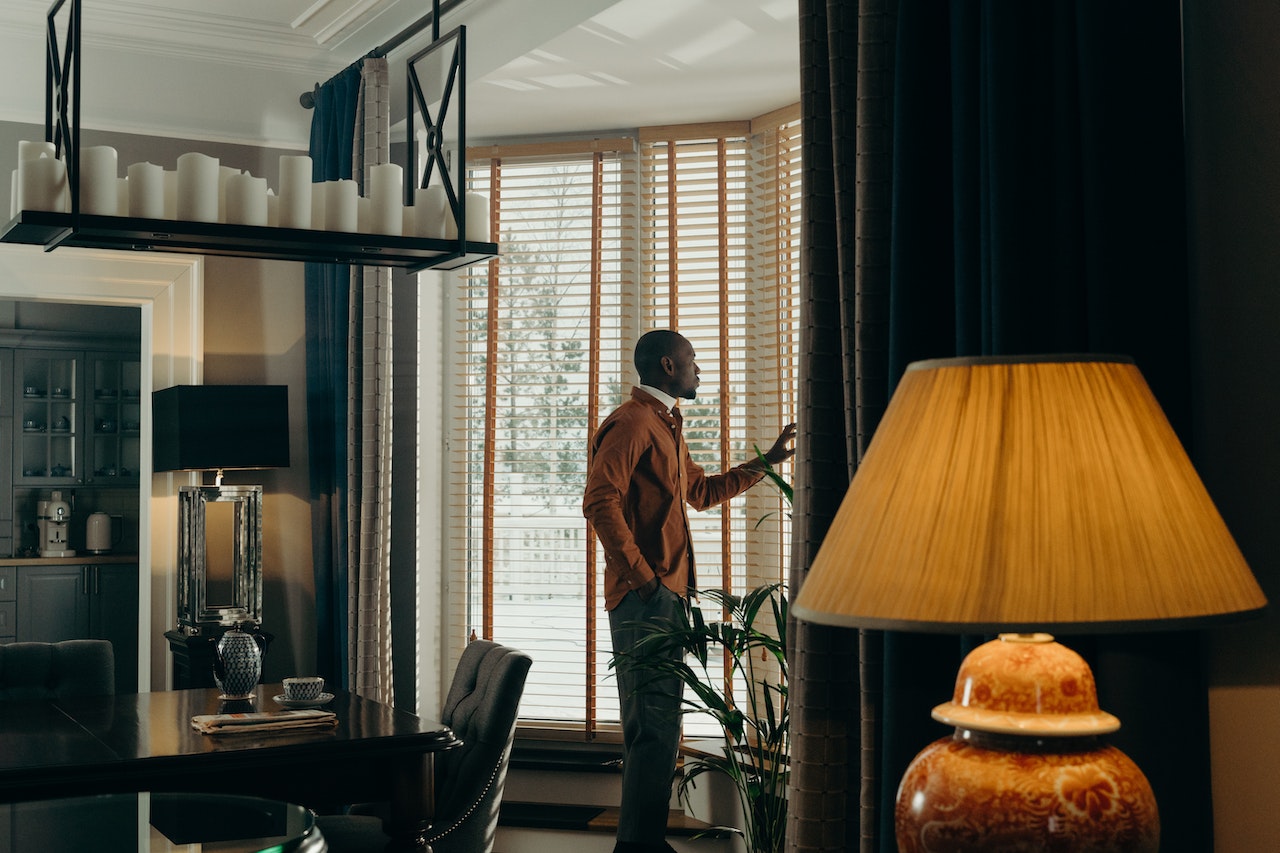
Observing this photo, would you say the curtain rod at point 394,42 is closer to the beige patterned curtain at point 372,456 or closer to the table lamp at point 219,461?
the beige patterned curtain at point 372,456

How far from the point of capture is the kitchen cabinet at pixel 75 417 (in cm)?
871

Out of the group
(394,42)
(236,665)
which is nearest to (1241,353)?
(236,665)

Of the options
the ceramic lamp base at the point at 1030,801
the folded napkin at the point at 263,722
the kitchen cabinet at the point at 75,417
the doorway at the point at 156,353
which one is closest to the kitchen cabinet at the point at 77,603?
the kitchen cabinet at the point at 75,417

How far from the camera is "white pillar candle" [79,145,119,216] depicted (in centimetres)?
260

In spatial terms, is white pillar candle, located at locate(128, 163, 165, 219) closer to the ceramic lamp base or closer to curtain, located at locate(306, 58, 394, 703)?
curtain, located at locate(306, 58, 394, 703)

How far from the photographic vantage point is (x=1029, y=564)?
3.83ft

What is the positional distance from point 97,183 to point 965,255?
1.82m

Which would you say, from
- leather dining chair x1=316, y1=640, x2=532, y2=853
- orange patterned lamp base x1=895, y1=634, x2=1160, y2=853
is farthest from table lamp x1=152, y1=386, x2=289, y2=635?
orange patterned lamp base x1=895, y1=634, x2=1160, y2=853

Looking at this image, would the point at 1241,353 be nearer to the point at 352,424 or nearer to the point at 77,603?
the point at 352,424

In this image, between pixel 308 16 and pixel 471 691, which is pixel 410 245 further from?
pixel 308 16

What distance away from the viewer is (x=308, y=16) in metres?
4.67

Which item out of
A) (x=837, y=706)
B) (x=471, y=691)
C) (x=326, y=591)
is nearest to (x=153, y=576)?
(x=326, y=591)

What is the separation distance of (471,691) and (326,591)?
1.68 m

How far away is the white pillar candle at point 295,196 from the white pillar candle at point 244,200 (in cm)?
6
